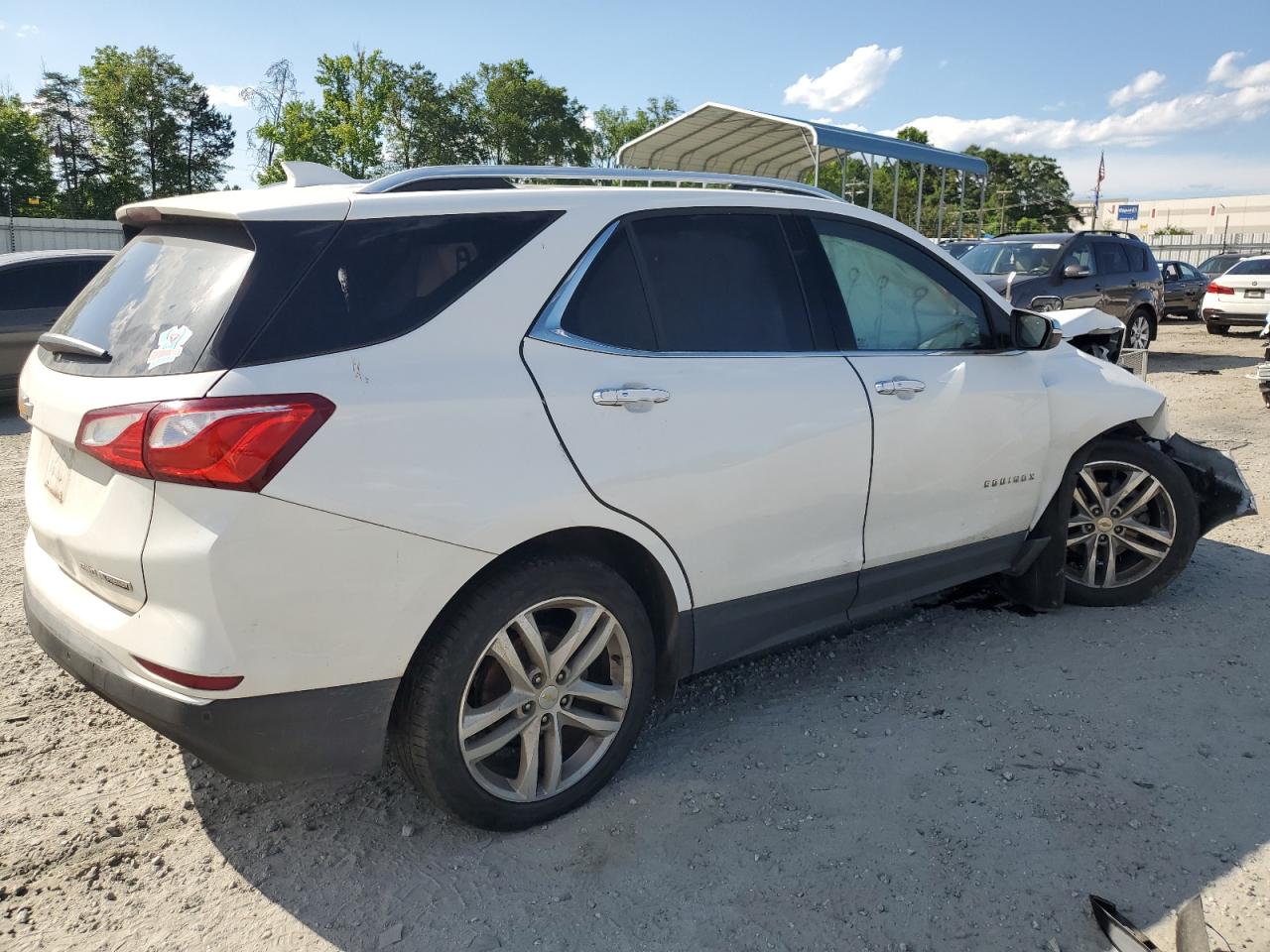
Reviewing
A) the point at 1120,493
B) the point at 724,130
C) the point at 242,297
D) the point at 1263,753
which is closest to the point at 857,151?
the point at 724,130

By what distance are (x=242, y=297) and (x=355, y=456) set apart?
0.46 meters

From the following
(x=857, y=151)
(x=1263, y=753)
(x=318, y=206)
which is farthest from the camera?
(x=857, y=151)

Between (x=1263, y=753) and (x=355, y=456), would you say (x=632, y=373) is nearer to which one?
(x=355, y=456)

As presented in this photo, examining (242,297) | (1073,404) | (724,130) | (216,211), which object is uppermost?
(724,130)

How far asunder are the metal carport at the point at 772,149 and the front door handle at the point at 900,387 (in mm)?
12370

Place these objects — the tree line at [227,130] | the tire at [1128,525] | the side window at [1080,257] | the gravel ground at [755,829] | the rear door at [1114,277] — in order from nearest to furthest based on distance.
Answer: the gravel ground at [755,829] → the tire at [1128,525] → the side window at [1080,257] → the rear door at [1114,277] → the tree line at [227,130]

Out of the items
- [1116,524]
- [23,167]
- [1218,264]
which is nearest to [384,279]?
[1116,524]

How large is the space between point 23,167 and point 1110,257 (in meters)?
52.8

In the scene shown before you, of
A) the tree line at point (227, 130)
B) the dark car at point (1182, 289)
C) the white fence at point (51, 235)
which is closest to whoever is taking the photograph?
the dark car at point (1182, 289)

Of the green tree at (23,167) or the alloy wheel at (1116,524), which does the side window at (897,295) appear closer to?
the alloy wheel at (1116,524)

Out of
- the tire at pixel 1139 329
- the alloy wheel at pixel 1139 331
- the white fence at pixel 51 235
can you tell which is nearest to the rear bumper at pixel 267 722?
the tire at pixel 1139 329

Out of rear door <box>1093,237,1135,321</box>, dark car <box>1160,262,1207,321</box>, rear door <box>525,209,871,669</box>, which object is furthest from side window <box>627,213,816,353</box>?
dark car <box>1160,262,1207,321</box>

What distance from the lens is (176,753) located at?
319cm

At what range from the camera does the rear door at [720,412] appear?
2686 millimetres
